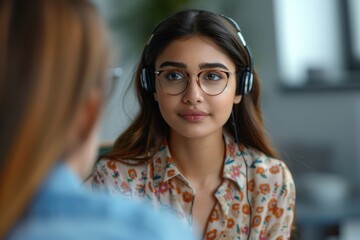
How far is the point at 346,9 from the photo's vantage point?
4645 mm

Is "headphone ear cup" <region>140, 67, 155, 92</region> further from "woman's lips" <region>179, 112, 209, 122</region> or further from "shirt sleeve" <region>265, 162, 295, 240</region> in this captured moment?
"shirt sleeve" <region>265, 162, 295, 240</region>

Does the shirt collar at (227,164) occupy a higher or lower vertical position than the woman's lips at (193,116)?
lower

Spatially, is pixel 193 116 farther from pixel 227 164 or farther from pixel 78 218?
pixel 78 218

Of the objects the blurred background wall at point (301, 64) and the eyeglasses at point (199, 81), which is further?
the blurred background wall at point (301, 64)

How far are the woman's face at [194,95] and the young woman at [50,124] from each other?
561 millimetres

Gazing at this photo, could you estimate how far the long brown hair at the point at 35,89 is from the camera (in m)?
0.74

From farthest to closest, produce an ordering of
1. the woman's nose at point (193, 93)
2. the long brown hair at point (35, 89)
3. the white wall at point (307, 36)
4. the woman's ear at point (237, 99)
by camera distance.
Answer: the white wall at point (307, 36) → the woman's ear at point (237, 99) → the woman's nose at point (193, 93) → the long brown hair at point (35, 89)

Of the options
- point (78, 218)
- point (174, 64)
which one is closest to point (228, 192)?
point (174, 64)

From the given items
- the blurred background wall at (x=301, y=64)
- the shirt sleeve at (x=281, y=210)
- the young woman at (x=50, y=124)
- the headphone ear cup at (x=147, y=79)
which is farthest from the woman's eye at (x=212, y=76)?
the blurred background wall at (x=301, y=64)

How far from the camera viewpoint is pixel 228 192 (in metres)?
1.49

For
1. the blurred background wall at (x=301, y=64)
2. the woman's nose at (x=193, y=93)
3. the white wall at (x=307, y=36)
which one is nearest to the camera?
the woman's nose at (x=193, y=93)

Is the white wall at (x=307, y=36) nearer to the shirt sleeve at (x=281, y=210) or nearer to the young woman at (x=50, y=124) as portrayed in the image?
the shirt sleeve at (x=281, y=210)

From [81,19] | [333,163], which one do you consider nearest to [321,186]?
[333,163]

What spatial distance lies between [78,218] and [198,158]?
74 cm
